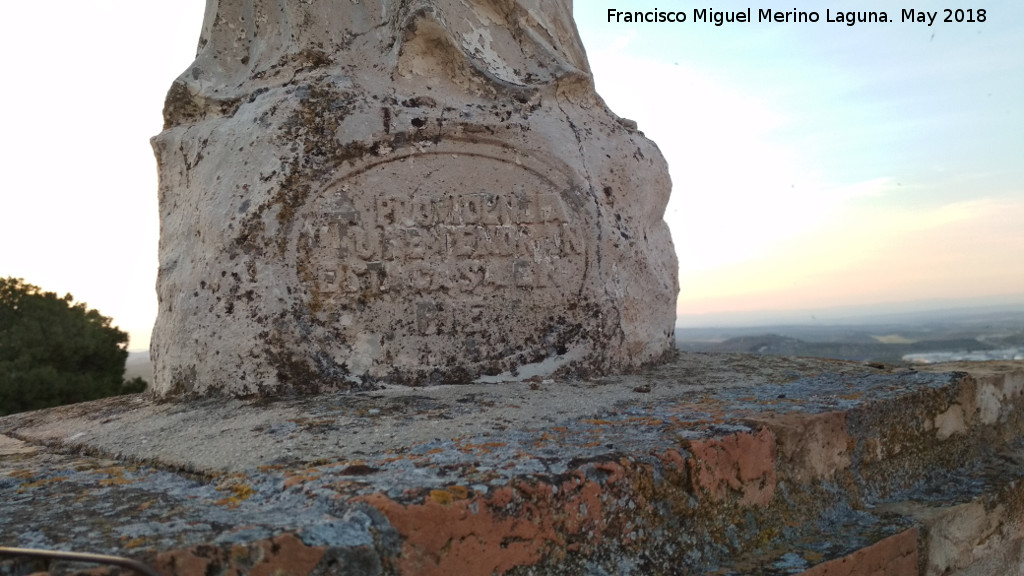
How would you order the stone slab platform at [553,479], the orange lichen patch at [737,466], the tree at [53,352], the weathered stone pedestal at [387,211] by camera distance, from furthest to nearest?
the tree at [53,352] < the weathered stone pedestal at [387,211] < the orange lichen patch at [737,466] < the stone slab platform at [553,479]

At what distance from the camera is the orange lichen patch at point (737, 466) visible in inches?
76.7

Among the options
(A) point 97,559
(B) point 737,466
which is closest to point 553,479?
(B) point 737,466

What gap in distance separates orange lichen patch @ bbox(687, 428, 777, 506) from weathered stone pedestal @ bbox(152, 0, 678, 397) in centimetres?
112

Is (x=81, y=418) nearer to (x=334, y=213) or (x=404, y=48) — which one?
(x=334, y=213)

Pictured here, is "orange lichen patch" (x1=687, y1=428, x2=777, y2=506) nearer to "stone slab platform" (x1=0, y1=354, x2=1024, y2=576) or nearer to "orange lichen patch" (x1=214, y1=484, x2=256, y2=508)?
"stone slab platform" (x1=0, y1=354, x2=1024, y2=576)

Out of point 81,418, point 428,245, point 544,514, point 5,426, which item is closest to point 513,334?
point 428,245

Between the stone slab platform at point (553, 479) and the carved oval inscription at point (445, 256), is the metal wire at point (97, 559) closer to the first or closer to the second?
the stone slab platform at point (553, 479)

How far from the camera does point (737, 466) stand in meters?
2.03

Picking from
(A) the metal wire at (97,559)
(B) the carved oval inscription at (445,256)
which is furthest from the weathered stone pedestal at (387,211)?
(A) the metal wire at (97,559)

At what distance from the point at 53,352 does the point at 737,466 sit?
6759 millimetres

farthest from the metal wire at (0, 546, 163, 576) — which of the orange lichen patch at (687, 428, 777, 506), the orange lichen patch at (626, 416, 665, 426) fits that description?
the orange lichen patch at (626, 416, 665, 426)

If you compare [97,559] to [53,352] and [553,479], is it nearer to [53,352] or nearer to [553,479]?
[553,479]

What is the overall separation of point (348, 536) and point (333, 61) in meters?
2.32

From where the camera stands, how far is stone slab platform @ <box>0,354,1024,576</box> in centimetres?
148
